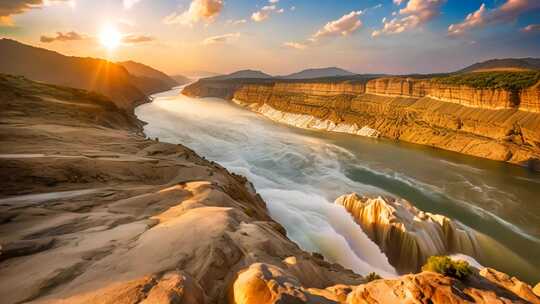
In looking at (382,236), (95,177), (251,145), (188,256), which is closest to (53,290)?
(188,256)

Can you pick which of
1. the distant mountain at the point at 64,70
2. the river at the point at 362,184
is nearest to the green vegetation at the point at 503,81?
the river at the point at 362,184

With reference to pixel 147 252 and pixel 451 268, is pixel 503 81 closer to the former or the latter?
pixel 451 268

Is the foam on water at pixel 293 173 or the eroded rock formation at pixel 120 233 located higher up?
the eroded rock formation at pixel 120 233

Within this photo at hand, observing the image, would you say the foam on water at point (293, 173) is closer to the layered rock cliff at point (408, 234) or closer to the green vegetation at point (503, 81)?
the layered rock cliff at point (408, 234)

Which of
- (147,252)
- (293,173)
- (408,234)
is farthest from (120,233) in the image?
(293,173)

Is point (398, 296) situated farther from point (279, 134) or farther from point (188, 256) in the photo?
point (279, 134)

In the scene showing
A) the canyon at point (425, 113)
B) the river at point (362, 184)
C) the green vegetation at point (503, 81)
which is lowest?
the river at point (362, 184)
